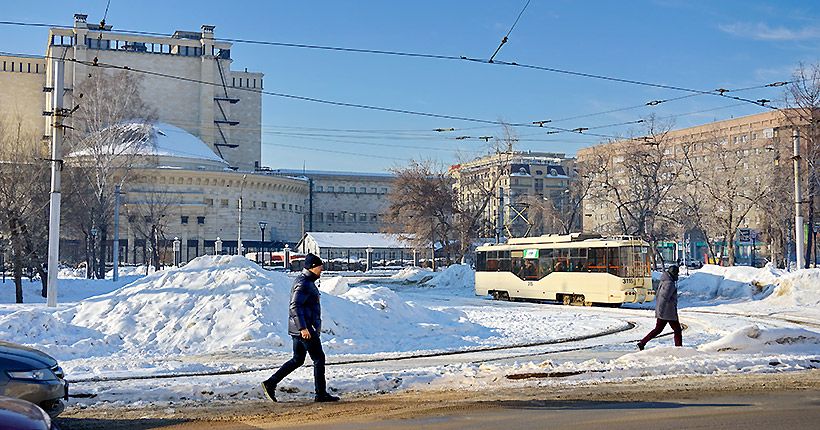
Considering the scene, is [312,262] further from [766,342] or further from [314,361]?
[766,342]

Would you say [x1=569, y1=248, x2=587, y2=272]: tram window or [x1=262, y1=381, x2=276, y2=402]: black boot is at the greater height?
[x1=569, y1=248, x2=587, y2=272]: tram window

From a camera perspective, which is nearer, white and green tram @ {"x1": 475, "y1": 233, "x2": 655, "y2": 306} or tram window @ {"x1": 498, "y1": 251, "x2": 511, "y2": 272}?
white and green tram @ {"x1": 475, "y1": 233, "x2": 655, "y2": 306}

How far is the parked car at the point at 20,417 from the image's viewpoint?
16.8 feet

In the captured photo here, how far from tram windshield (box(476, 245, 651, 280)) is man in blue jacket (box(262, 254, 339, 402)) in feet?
83.3

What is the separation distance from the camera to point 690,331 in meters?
22.3

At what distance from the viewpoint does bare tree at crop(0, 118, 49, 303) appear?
35281 millimetres

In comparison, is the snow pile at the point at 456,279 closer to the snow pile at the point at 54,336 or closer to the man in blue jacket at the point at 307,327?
the snow pile at the point at 54,336

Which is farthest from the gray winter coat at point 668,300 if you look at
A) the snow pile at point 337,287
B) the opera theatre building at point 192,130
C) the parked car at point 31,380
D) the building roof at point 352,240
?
the opera theatre building at point 192,130

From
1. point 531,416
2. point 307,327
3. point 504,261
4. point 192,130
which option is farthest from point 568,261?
point 192,130

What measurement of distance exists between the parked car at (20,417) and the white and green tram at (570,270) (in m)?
30.0

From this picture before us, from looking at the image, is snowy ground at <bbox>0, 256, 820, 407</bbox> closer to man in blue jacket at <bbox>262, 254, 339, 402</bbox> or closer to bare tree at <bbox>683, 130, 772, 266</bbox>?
man in blue jacket at <bbox>262, 254, 339, 402</bbox>

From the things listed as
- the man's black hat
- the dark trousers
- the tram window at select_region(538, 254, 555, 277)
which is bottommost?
the dark trousers

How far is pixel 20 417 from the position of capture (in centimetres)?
527

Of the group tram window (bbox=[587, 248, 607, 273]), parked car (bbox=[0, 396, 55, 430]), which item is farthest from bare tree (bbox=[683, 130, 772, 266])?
parked car (bbox=[0, 396, 55, 430])
